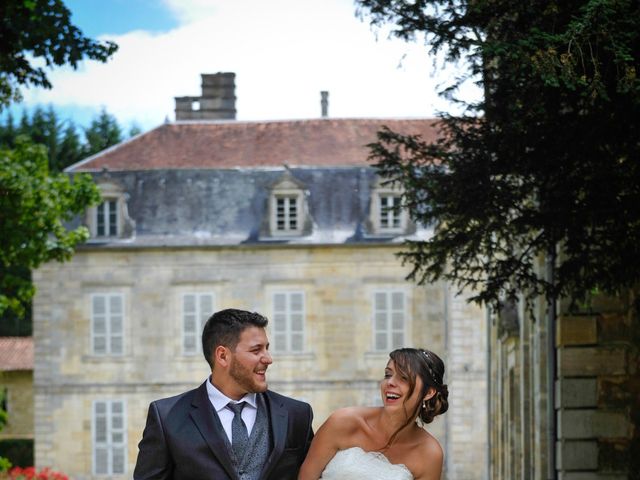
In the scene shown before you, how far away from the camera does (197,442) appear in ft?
17.8

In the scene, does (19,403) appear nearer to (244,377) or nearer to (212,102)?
(212,102)

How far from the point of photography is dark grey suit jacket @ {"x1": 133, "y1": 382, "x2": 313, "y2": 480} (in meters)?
5.40

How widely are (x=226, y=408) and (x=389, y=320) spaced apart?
91.2ft

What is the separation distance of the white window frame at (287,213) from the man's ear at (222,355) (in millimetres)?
28370

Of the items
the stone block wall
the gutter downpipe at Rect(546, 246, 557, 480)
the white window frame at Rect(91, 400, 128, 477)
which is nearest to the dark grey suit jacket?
the stone block wall

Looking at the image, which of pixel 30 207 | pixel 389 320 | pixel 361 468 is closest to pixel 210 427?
pixel 361 468

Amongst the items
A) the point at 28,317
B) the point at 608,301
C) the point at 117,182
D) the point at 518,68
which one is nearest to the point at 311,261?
the point at 117,182

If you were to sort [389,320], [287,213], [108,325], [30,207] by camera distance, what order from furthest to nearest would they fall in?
[287,213]
[108,325]
[389,320]
[30,207]

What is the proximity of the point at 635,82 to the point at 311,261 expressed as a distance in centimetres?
2398

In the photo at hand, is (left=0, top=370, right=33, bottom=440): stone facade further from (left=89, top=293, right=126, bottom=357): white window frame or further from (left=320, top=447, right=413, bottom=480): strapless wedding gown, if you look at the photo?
(left=320, top=447, right=413, bottom=480): strapless wedding gown

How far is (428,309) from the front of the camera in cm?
3328

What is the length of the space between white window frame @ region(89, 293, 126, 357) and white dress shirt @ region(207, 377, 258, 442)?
1119 inches

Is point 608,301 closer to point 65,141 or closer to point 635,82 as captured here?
point 635,82

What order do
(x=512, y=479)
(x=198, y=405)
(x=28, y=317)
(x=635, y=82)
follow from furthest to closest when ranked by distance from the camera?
(x=28, y=317) < (x=512, y=479) < (x=635, y=82) < (x=198, y=405)
